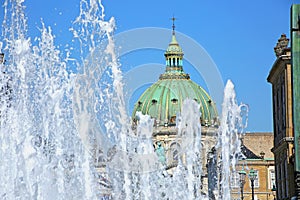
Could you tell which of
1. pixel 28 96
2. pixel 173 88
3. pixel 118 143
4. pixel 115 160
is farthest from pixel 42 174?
pixel 173 88

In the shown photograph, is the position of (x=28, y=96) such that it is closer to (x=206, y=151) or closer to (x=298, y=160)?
(x=298, y=160)

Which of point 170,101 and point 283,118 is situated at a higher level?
point 170,101

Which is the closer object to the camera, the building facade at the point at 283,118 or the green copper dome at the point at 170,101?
the building facade at the point at 283,118

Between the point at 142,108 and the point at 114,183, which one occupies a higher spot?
the point at 142,108

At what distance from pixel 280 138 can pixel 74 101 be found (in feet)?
46.4

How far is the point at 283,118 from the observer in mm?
32531

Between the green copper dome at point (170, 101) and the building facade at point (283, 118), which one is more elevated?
the green copper dome at point (170, 101)

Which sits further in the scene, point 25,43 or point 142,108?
point 142,108

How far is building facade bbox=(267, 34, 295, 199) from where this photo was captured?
99.7 feet

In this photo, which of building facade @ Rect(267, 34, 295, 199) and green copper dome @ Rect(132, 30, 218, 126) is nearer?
building facade @ Rect(267, 34, 295, 199)

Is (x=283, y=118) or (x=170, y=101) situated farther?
(x=170, y=101)

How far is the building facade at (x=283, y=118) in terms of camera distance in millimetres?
30391

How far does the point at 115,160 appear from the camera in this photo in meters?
40.2

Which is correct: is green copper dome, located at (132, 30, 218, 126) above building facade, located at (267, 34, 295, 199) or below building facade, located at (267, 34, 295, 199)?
above
